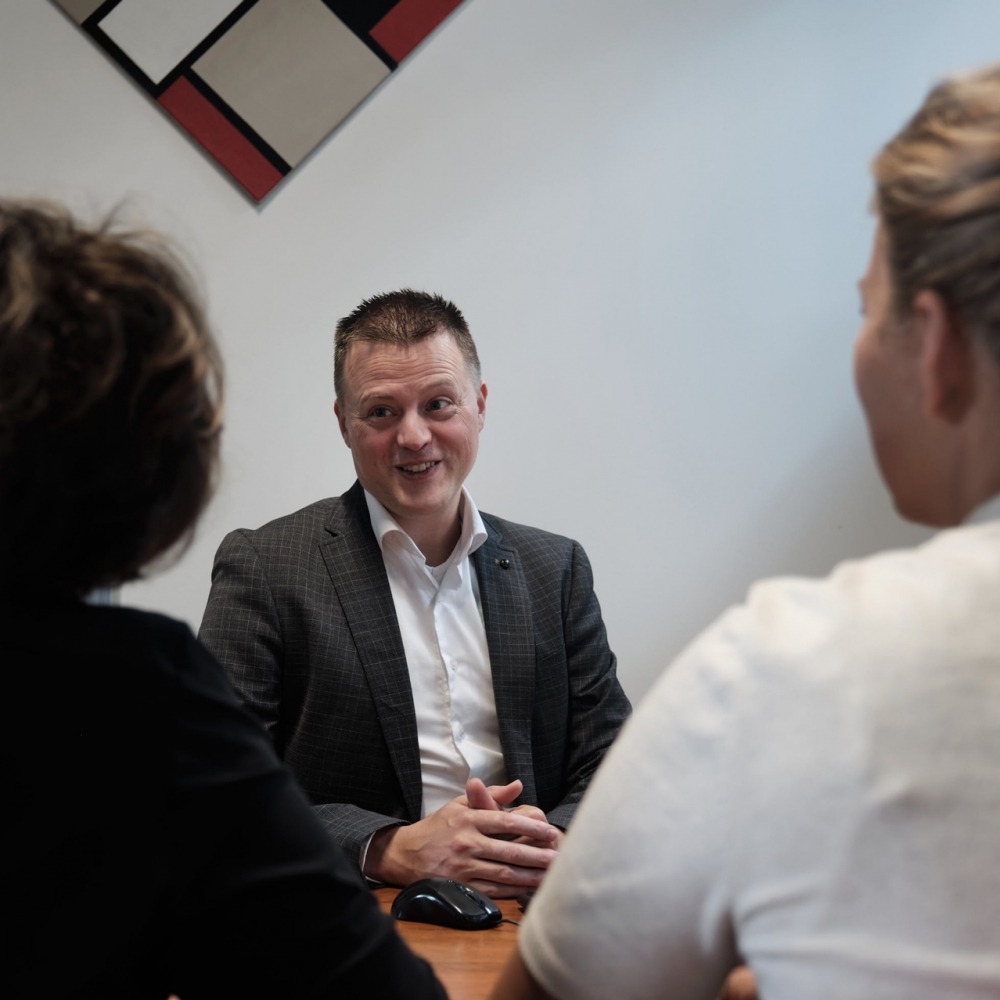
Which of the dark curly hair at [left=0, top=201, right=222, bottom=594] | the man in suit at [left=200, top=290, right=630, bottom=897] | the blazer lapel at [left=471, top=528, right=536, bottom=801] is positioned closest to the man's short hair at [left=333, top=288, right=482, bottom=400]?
the man in suit at [left=200, top=290, right=630, bottom=897]

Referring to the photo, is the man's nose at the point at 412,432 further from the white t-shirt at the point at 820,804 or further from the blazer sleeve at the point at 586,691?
the white t-shirt at the point at 820,804

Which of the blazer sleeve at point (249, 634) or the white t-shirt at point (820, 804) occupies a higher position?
the blazer sleeve at point (249, 634)

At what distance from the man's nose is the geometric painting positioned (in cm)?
114

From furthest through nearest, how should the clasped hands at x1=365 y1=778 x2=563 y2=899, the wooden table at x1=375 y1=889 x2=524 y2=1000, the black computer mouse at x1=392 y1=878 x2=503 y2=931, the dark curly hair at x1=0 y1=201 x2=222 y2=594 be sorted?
the clasped hands at x1=365 y1=778 x2=563 y2=899 → the black computer mouse at x1=392 y1=878 x2=503 y2=931 → the wooden table at x1=375 y1=889 x2=524 y2=1000 → the dark curly hair at x1=0 y1=201 x2=222 y2=594

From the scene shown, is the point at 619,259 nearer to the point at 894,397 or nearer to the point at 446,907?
the point at 446,907

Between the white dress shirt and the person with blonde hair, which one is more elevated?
the person with blonde hair

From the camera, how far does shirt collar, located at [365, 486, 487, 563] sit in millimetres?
2381

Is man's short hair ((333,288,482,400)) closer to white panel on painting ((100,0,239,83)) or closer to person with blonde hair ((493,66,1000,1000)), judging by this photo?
white panel on painting ((100,0,239,83))

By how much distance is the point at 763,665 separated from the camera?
2.56ft

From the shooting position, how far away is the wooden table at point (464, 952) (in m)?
1.32

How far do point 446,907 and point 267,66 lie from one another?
2478 millimetres

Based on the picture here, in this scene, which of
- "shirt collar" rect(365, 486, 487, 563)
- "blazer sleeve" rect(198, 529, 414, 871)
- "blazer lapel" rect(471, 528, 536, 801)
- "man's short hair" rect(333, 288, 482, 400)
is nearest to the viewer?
"blazer sleeve" rect(198, 529, 414, 871)

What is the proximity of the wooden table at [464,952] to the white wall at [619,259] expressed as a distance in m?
1.81

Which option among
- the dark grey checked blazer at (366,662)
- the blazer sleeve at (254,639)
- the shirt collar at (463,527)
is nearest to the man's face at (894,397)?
the dark grey checked blazer at (366,662)
